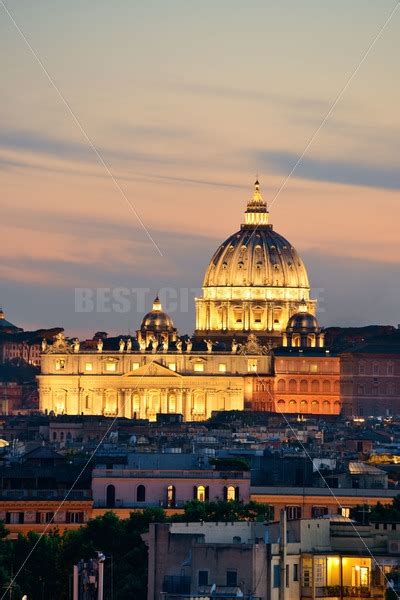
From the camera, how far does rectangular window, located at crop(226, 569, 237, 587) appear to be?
60.2 m

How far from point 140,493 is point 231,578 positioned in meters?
30.4

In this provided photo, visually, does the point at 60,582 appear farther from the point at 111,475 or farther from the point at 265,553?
the point at 111,475

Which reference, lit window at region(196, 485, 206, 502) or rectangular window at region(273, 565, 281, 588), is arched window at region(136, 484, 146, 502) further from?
rectangular window at region(273, 565, 281, 588)

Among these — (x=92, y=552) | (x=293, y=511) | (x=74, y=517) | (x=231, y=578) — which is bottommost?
(x=231, y=578)

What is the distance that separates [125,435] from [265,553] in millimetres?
106980

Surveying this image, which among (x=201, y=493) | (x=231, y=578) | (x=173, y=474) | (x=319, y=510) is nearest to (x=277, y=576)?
(x=231, y=578)

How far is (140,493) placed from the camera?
298ft

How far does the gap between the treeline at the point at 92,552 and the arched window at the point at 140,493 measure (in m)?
7.86

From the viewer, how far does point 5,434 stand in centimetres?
17738

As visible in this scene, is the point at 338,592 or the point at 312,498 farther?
the point at 312,498

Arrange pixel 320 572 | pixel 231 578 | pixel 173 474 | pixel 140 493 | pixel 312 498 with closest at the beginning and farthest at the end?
pixel 231 578 → pixel 320 572 → pixel 140 493 → pixel 312 498 → pixel 173 474

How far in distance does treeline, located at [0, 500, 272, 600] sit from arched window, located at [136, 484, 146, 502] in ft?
25.8

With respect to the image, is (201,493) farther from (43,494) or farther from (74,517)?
(74,517)

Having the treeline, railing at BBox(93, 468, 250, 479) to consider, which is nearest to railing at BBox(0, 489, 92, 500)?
railing at BBox(93, 468, 250, 479)
